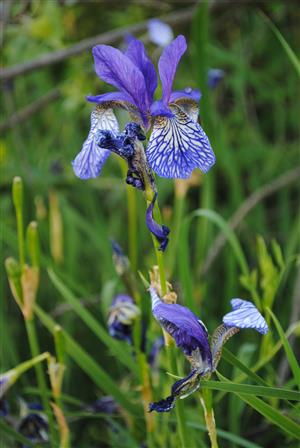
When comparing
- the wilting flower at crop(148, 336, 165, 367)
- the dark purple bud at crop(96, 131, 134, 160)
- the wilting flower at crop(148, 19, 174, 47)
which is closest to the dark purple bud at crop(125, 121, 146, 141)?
the dark purple bud at crop(96, 131, 134, 160)

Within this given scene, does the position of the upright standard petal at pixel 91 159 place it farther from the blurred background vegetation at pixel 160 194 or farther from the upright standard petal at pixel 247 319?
the blurred background vegetation at pixel 160 194

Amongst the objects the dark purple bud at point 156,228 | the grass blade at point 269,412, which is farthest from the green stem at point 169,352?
the grass blade at point 269,412

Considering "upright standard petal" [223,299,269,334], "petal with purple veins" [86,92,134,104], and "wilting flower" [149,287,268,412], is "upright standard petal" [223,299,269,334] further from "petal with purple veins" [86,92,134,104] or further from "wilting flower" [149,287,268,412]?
"petal with purple veins" [86,92,134,104]

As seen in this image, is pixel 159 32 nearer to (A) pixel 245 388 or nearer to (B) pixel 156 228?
(B) pixel 156 228

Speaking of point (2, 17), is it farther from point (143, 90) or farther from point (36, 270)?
point (143, 90)

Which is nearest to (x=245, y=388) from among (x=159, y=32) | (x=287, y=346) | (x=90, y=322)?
(x=287, y=346)

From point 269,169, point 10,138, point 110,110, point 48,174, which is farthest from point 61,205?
point 110,110
